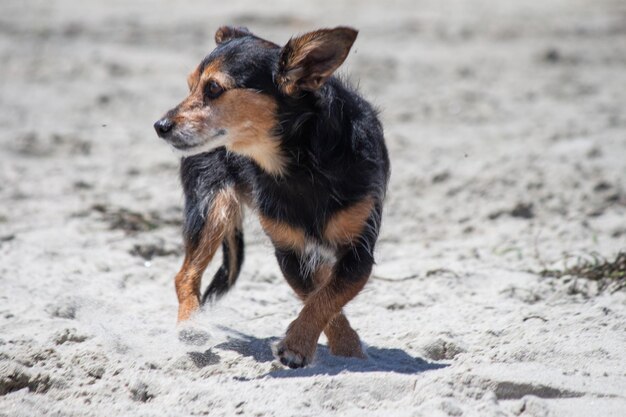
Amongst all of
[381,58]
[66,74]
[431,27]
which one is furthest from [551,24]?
[66,74]

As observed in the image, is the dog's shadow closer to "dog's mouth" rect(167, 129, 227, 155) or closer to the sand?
Result: the sand

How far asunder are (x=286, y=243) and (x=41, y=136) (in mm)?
4854

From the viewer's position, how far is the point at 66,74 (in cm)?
1083

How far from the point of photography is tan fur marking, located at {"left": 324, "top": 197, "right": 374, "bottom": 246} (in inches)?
178

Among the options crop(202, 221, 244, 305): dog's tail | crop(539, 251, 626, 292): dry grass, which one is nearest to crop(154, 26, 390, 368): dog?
crop(202, 221, 244, 305): dog's tail

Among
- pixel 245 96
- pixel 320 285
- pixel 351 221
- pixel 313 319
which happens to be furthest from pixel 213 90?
pixel 313 319

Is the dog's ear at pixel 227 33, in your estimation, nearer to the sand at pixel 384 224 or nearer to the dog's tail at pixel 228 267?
the dog's tail at pixel 228 267

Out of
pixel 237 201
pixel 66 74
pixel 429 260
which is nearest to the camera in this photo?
pixel 237 201

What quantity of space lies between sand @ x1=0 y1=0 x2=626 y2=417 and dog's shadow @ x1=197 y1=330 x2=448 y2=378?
0.8 inches

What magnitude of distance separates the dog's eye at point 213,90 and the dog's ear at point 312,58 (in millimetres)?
276

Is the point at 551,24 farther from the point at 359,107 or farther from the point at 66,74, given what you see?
the point at 359,107

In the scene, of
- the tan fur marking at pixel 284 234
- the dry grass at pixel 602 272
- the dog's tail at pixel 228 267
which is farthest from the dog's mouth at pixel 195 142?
the dry grass at pixel 602 272

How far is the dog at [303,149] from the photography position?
441 centimetres

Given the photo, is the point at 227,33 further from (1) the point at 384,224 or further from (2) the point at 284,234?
(1) the point at 384,224
